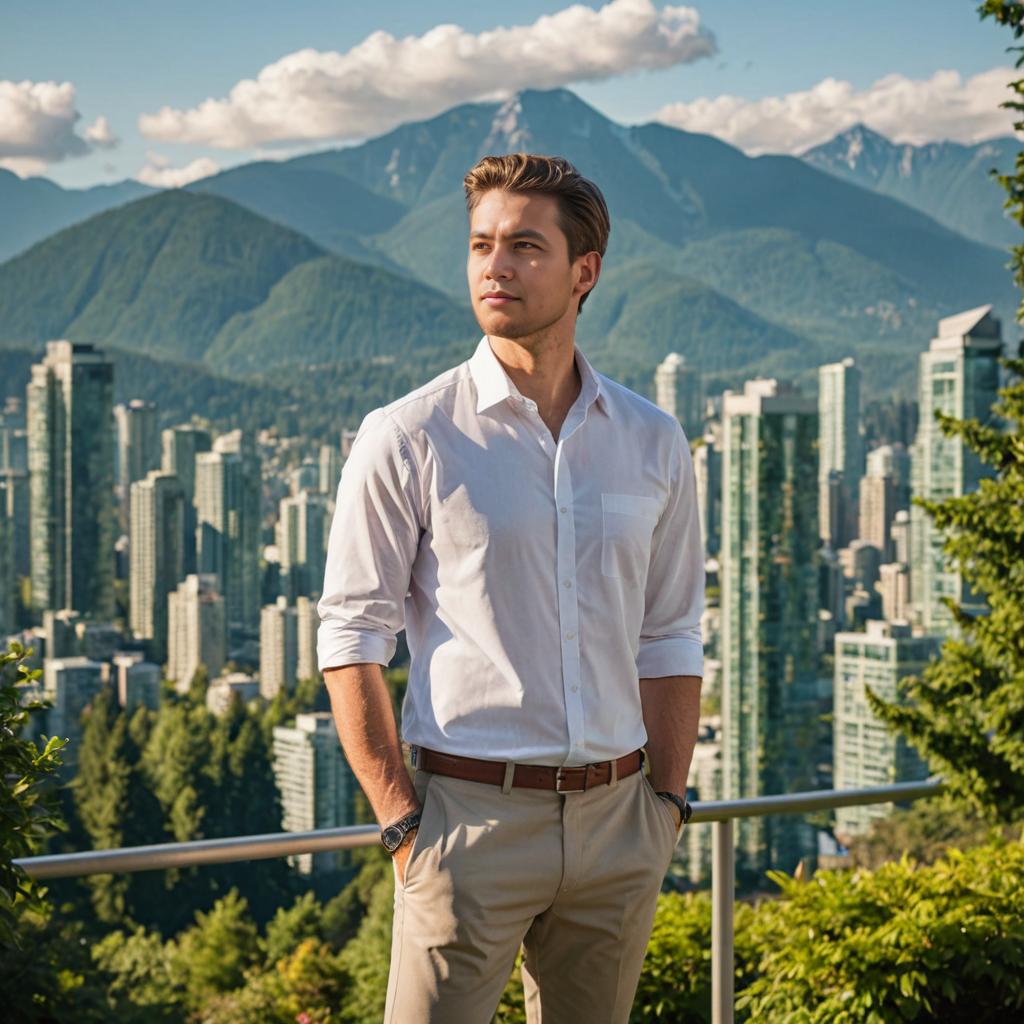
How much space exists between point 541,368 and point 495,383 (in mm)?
→ 62

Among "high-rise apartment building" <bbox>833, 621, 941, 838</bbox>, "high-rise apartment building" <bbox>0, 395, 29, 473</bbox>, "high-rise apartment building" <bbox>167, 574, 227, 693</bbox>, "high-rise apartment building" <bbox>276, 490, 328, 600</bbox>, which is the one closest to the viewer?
"high-rise apartment building" <bbox>833, 621, 941, 838</bbox>

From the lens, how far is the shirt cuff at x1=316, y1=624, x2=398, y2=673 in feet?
4.20

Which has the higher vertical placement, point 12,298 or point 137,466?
point 12,298

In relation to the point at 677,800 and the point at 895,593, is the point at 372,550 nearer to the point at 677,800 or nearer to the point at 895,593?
the point at 677,800

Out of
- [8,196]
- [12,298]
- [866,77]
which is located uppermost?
[866,77]

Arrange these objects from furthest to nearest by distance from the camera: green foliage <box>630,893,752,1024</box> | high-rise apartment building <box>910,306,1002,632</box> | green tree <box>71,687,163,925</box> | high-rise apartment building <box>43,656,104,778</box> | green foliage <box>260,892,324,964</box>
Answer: high-rise apartment building <box>43,656,104,778</box> → high-rise apartment building <box>910,306,1002,632</box> → green tree <box>71,687,163,925</box> → green foliage <box>260,892,324,964</box> → green foliage <box>630,893,752,1024</box>

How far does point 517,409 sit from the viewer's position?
4.51 feet

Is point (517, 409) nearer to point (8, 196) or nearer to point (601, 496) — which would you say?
point (601, 496)

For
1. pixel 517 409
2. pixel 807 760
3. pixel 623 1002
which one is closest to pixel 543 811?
pixel 623 1002

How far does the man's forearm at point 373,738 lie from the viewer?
1.26m

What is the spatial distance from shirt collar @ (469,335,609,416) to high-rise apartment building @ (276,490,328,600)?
125 ft

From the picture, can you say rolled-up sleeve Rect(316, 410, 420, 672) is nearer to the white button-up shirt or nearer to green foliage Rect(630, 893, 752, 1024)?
the white button-up shirt

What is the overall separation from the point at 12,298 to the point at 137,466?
13.6 metres

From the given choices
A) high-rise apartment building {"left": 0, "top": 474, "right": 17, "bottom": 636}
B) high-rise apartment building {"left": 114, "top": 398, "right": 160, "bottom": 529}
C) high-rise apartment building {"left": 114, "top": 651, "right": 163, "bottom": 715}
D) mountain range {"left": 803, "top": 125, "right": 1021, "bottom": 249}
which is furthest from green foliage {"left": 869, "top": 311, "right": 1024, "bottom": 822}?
mountain range {"left": 803, "top": 125, "right": 1021, "bottom": 249}
